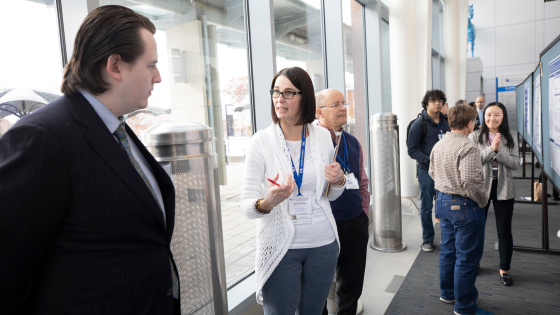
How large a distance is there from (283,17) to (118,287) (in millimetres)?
3526

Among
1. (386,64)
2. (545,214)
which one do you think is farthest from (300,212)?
(386,64)

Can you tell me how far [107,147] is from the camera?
88 cm

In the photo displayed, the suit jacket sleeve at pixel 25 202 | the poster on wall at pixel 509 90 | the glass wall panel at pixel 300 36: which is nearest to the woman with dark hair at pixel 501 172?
the glass wall panel at pixel 300 36

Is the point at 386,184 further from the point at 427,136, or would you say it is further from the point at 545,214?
the point at 545,214

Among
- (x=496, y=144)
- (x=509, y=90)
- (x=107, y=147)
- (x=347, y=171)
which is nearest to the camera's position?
(x=107, y=147)

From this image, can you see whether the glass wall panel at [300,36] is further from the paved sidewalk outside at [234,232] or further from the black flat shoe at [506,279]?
the black flat shoe at [506,279]

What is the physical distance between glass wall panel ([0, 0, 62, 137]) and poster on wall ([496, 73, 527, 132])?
44.6 ft

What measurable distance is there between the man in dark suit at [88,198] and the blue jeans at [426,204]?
375 cm

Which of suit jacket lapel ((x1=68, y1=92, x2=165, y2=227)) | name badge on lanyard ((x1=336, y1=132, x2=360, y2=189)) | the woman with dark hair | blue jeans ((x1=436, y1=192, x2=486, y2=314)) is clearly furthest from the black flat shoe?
suit jacket lapel ((x1=68, y1=92, x2=165, y2=227))

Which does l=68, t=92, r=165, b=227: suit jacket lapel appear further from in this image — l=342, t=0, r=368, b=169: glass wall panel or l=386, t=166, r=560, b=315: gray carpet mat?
l=342, t=0, r=368, b=169: glass wall panel

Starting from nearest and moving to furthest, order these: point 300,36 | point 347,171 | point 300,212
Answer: point 300,212
point 347,171
point 300,36

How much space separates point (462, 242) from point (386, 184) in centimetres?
174

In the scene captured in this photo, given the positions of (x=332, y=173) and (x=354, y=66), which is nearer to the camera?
(x=332, y=173)

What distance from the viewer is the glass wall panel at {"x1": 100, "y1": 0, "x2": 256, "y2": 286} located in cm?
237
